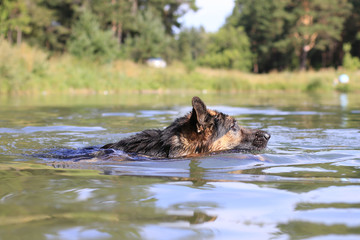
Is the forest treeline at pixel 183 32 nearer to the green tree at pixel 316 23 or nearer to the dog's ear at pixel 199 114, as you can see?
the green tree at pixel 316 23

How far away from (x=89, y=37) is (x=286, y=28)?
4497 centimetres

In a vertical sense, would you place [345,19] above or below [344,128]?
above

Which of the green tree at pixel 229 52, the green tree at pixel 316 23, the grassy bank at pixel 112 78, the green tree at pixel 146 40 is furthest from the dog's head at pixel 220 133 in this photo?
the green tree at pixel 229 52

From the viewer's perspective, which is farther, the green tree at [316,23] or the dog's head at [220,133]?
the green tree at [316,23]

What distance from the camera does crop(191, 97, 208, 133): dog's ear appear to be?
5.39 metres

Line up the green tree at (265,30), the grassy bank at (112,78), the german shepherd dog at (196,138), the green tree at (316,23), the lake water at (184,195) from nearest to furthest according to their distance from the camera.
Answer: the lake water at (184,195) → the german shepherd dog at (196,138) → the grassy bank at (112,78) → the green tree at (316,23) → the green tree at (265,30)

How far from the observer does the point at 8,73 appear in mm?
22922

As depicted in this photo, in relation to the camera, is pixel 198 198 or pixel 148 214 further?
pixel 198 198

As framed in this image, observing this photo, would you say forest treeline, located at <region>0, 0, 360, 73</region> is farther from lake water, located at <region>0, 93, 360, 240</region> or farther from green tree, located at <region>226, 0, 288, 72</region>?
lake water, located at <region>0, 93, 360, 240</region>

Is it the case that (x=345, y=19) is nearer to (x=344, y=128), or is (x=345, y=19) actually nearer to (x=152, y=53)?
(x=152, y=53)

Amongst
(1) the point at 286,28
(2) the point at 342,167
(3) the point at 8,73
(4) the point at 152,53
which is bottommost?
(2) the point at 342,167

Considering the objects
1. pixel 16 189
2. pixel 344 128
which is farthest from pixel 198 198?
pixel 344 128

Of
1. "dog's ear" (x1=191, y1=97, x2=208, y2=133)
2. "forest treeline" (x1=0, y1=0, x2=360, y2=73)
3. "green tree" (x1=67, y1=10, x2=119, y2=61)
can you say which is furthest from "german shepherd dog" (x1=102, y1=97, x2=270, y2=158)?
"green tree" (x1=67, y1=10, x2=119, y2=61)

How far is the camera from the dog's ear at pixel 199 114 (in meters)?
5.39
